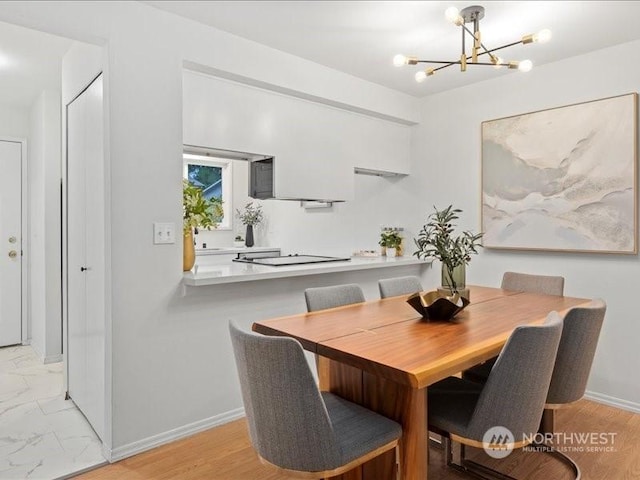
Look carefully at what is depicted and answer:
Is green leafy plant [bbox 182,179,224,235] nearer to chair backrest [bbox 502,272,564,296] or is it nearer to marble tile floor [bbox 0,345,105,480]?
marble tile floor [bbox 0,345,105,480]

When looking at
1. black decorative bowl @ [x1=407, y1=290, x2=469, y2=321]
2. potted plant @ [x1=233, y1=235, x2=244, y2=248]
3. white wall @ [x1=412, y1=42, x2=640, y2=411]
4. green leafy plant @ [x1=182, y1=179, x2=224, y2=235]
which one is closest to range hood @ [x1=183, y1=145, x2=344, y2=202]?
green leafy plant @ [x1=182, y1=179, x2=224, y2=235]

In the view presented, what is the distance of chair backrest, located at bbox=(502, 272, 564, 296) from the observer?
290cm

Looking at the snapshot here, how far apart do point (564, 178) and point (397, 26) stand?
5.39ft

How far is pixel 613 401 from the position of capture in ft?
9.93

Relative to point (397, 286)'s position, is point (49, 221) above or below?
above

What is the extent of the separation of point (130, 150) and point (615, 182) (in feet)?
9.99

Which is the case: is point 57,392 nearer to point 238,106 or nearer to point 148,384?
point 148,384

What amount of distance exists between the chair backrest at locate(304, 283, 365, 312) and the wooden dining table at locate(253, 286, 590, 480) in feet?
0.45

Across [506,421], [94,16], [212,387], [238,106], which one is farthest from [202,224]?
[506,421]

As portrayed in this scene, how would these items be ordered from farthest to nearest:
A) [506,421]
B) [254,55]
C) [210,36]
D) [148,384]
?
[254,55]
[210,36]
[148,384]
[506,421]

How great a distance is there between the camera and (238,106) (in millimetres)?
2891

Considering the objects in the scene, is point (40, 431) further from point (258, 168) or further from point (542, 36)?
point (542, 36)

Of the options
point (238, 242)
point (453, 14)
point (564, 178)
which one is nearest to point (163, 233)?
point (453, 14)

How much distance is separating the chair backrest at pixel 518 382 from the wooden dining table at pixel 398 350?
Result: 115mm
